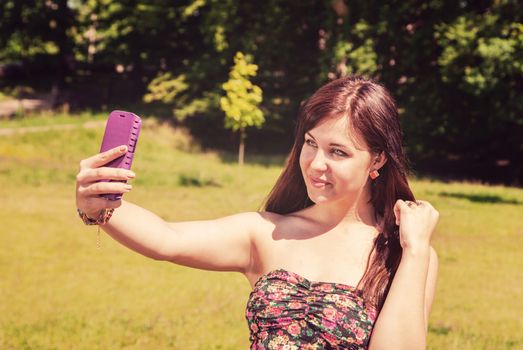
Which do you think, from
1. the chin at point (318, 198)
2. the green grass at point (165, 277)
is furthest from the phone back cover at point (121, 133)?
the green grass at point (165, 277)

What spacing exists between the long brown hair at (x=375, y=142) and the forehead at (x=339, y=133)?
0.02 m

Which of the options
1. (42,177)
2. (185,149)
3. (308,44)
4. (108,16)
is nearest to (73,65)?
(108,16)

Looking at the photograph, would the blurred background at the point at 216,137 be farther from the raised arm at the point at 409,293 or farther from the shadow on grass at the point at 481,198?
the raised arm at the point at 409,293

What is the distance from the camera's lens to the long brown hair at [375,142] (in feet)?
11.2

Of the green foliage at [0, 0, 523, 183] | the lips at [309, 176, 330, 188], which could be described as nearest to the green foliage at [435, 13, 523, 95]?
the green foliage at [0, 0, 523, 183]

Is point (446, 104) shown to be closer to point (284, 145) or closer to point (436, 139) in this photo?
point (436, 139)

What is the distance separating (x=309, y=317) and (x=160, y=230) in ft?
2.77

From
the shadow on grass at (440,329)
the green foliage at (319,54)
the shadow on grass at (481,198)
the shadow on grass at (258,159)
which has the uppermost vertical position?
the green foliage at (319,54)

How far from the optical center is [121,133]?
2.79m

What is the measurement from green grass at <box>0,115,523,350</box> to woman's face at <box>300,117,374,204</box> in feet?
18.4

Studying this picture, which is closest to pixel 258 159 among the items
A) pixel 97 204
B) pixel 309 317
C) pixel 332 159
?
pixel 332 159

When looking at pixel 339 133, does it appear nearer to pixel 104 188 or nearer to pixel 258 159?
pixel 104 188

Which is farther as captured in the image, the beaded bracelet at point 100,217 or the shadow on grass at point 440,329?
the shadow on grass at point 440,329

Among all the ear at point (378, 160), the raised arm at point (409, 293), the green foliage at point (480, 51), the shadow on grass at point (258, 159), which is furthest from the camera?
the shadow on grass at point (258, 159)
